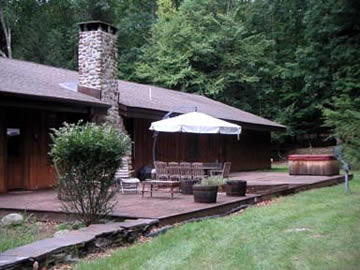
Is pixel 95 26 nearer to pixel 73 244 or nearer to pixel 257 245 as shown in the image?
pixel 73 244

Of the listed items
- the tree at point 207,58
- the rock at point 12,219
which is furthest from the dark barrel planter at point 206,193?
the tree at point 207,58

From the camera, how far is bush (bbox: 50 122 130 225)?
6.57 meters

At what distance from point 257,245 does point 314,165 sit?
10.6 meters

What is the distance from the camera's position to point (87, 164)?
263 inches

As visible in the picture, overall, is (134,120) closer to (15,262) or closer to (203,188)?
(203,188)

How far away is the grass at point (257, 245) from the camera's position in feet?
15.4

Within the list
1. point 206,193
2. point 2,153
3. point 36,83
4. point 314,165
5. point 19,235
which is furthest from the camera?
point 314,165

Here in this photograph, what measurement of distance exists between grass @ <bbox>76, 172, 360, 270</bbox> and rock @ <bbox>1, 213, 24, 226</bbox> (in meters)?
2.47

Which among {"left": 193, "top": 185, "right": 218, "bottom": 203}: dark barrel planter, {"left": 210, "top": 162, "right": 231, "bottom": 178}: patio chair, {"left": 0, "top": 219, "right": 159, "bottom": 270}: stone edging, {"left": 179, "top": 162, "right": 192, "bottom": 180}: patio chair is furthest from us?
{"left": 210, "top": 162, "right": 231, "bottom": 178}: patio chair

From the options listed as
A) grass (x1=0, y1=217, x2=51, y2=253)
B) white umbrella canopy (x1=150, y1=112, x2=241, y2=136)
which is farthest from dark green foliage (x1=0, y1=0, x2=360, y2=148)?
grass (x1=0, y1=217, x2=51, y2=253)

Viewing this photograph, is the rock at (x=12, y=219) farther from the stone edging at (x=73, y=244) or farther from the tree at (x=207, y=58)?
the tree at (x=207, y=58)

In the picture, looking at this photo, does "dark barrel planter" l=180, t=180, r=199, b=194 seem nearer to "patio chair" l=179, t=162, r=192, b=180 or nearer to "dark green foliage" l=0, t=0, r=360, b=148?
"patio chair" l=179, t=162, r=192, b=180

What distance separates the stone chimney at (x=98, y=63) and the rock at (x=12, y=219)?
559cm

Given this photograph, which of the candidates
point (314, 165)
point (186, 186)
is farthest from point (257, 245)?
point (314, 165)
